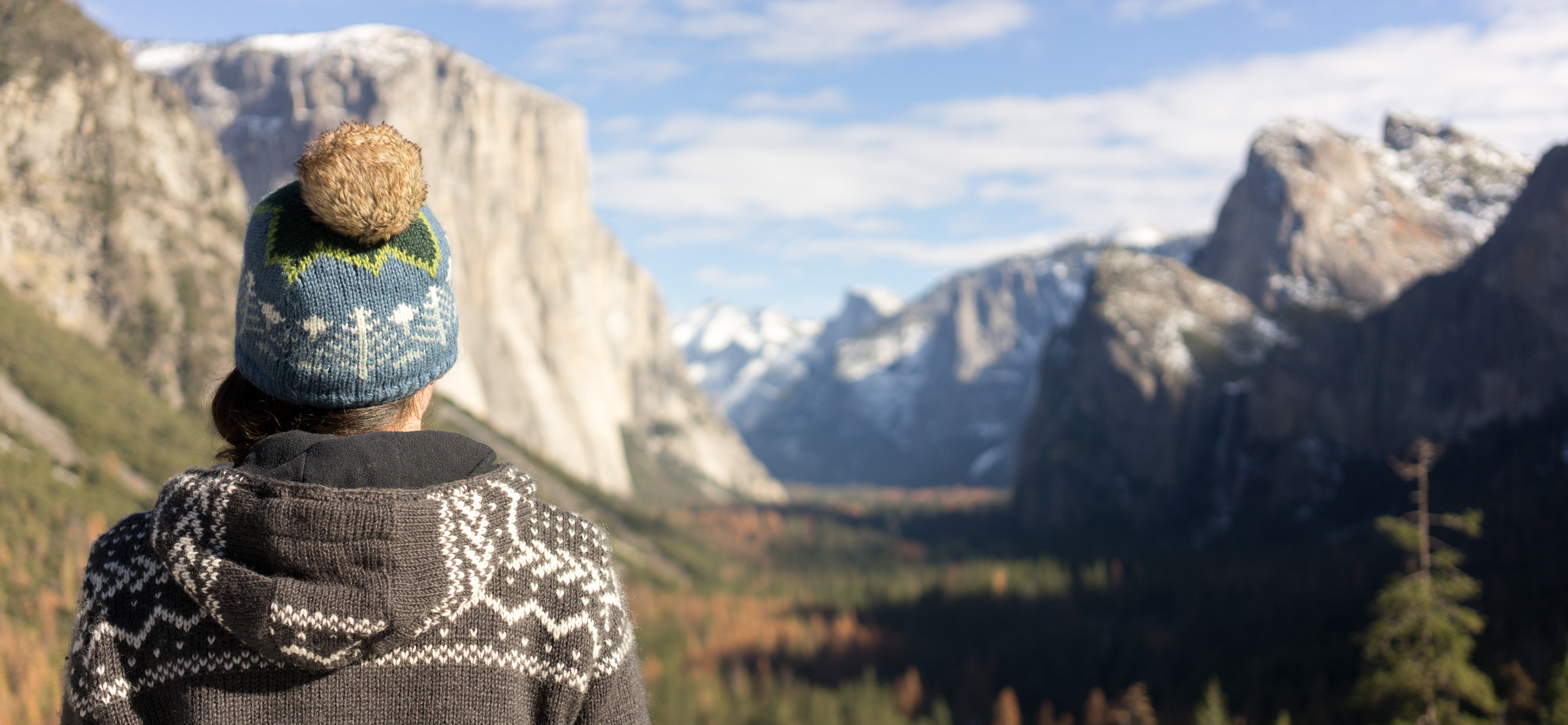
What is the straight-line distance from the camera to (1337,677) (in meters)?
88.6

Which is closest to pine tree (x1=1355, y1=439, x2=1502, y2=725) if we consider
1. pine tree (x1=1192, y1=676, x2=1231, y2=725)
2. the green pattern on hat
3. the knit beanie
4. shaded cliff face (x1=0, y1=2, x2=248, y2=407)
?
the knit beanie

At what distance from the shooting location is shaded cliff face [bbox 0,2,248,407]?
132 meters

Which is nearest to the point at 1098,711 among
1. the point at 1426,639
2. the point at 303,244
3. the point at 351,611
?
the point at 1426,639

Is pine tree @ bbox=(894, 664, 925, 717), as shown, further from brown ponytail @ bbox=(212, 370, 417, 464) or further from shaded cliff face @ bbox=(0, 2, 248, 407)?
brown ponytail @ bbox=(212, 370, 417, 464)

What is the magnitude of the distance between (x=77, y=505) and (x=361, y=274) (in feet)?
367

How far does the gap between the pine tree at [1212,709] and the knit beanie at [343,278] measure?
6802 cm

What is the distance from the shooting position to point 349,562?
12.2ft

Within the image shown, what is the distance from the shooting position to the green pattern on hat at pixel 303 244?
4.13 meters

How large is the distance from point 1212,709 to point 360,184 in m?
69.6

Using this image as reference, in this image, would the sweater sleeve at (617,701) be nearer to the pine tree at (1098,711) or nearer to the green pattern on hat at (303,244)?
the green pattern on hat at (303,244)

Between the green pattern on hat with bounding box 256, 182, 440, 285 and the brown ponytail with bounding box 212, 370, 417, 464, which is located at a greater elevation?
the green pattern on hat with bounding box 256, 182, 440, 285

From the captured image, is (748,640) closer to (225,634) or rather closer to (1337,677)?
(1337,677)

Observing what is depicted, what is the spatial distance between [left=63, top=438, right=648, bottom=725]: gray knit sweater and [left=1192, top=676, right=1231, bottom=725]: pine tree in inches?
2654

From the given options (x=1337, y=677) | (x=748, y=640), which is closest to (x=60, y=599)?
(x=748, y=640)
